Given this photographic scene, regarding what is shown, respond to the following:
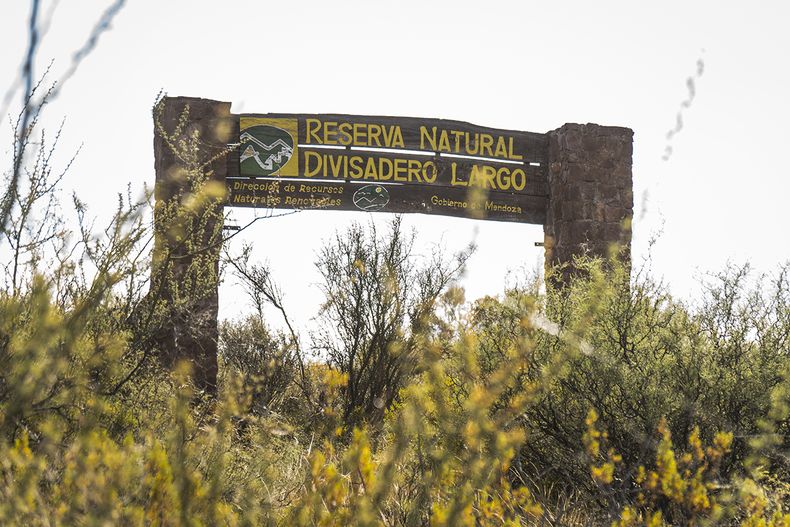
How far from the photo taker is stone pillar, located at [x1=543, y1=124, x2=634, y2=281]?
9516 millimetres

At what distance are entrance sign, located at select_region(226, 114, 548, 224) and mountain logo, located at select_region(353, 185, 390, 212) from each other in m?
0.01

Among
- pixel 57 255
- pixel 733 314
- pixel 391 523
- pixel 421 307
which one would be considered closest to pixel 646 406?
pixel 733 314

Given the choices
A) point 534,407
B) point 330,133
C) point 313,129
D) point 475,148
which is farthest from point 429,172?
point 534,407

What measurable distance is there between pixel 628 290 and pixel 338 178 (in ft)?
16.6

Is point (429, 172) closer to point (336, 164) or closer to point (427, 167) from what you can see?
point (427, 167)

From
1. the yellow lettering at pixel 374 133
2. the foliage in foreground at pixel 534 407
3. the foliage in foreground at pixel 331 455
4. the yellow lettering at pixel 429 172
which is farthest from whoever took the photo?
the yellow lettering at pixel 429 172

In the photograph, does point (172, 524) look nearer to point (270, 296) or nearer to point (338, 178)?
point (270, 296)

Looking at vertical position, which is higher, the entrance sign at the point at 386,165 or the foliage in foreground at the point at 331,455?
the entrance sign at the point at 386,165

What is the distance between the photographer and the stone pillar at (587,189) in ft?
31.2

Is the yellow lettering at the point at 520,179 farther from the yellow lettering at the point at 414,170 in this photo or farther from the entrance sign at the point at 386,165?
the yellow lettering at the point at 414,170

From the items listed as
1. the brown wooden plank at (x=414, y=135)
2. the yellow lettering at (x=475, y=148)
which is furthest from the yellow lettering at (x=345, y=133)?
the yellow lettering at (x=475, y=148)

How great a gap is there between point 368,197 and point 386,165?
49 centimetres

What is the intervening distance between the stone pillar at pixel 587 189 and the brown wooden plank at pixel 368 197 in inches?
23.9

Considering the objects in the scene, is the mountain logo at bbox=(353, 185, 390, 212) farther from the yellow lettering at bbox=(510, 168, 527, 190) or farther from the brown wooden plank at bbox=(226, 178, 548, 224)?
the yellow lettering at bbox=(510, 168, 527, 190)
